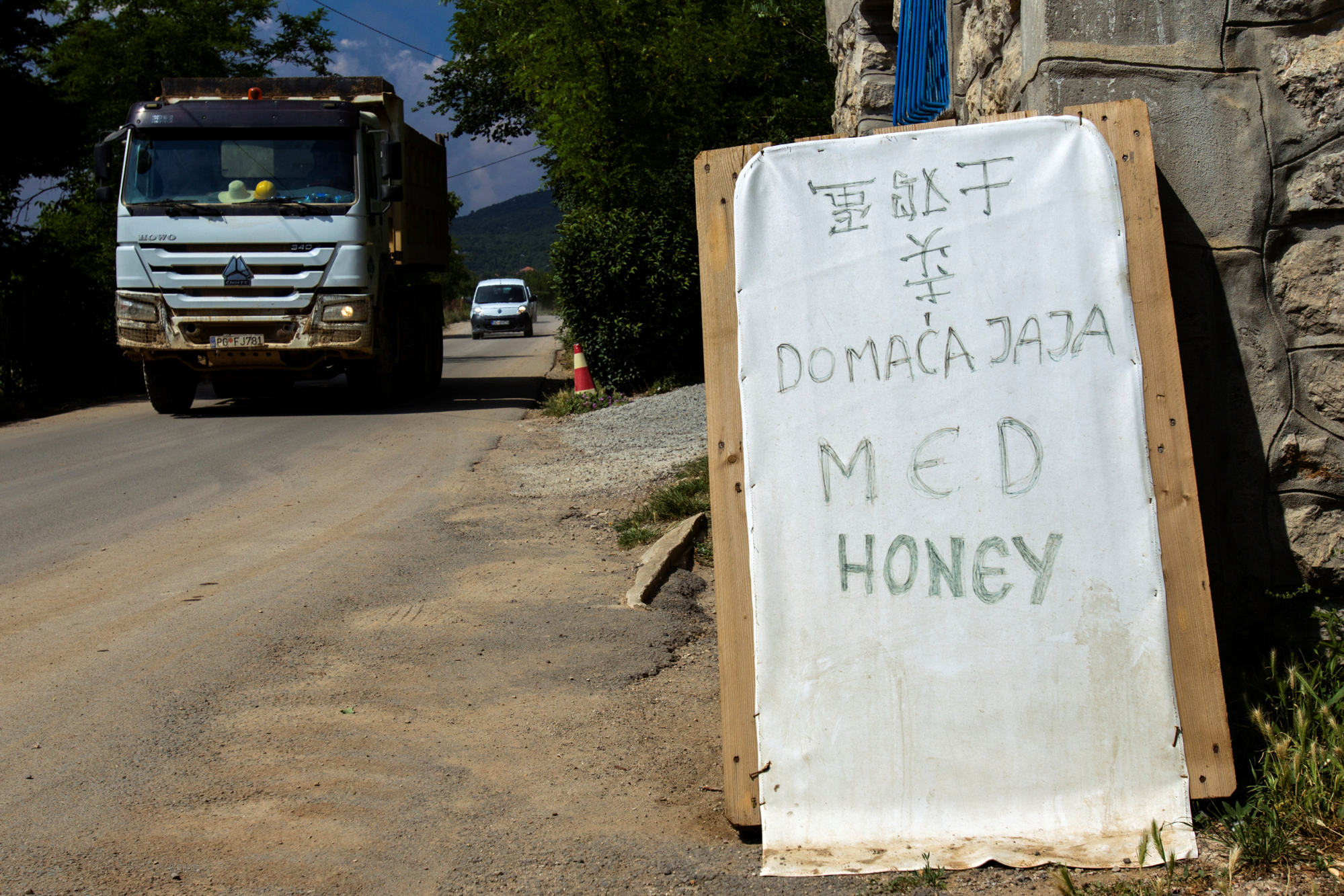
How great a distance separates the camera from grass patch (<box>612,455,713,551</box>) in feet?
19.0

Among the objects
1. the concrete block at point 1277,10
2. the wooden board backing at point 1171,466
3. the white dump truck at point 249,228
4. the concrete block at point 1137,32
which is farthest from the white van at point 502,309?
the wooden board backing at point 1171,466

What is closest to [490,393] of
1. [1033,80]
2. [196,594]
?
[196,594]

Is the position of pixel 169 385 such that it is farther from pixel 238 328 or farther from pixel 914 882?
pixel 914 882

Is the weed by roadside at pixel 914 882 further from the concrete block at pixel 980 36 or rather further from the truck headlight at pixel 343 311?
the truck headlight at pixel 343 311

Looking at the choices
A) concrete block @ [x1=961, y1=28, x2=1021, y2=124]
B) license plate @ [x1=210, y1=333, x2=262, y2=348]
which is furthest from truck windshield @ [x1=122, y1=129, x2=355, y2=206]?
concrete block @ [x1=961, y1=28, x2=1021, y2=124]

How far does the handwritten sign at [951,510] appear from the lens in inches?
96.2

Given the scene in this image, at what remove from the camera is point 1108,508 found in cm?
251

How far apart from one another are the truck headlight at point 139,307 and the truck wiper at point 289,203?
4.94 ft

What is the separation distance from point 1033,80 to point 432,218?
14213 millimetres

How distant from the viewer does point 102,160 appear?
37.0ft

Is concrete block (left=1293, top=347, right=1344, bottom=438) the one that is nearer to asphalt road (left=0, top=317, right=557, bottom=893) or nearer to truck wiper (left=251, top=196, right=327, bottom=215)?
asphalt road (left=0, top=317, right=557, bottom=893)

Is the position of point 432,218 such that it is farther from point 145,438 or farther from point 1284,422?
point 1284,422

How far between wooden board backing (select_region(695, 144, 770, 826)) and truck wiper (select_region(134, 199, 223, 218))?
32.6 ft

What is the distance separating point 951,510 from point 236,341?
34.2 ft
